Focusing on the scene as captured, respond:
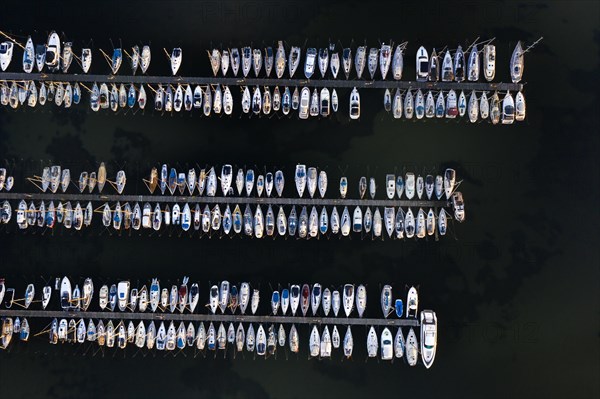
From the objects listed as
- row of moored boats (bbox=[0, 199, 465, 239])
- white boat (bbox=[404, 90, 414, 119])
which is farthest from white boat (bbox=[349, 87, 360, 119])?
row of moored boats (bbox=[0, 199, 465, 239])

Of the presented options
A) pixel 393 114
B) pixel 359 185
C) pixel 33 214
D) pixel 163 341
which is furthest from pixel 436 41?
pixel 33 214

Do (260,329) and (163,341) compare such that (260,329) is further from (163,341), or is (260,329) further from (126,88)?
(126,88)

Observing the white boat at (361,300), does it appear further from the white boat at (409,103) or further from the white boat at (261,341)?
the white boat at (409,103)

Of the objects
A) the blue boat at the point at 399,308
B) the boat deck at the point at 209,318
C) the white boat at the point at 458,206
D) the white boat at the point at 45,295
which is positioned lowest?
the boat deck at the point at 209,318

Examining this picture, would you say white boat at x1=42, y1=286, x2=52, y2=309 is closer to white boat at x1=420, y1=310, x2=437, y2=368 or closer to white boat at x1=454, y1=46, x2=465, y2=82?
white boat at x1=420, y1=310, x2=437, y2=368

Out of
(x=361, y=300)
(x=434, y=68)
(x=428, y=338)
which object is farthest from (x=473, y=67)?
(x=428, y=338)

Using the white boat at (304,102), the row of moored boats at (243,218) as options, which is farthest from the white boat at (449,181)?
the white boat at (304,102)

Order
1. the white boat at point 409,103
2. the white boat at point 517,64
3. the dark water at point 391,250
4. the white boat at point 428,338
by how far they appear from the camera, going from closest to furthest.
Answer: the white boat at point 428,338
the white boat at point 517,64
the white boat at point 409,103
the dark water at point 391,250
